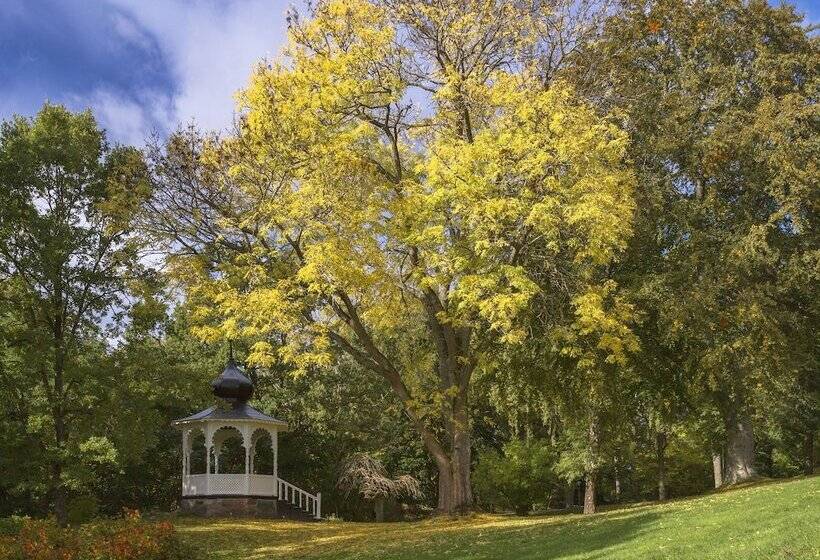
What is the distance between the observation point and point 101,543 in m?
13.1

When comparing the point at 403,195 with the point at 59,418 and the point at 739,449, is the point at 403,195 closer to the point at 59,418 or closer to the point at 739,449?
the point at 59,418

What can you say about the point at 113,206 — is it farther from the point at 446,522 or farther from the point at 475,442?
the point at 475,442

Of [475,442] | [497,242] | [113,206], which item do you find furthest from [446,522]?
[475,442]

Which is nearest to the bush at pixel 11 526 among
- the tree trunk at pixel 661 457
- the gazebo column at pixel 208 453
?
the gazebo column at pixel 208 453

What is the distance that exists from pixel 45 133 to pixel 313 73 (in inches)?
351

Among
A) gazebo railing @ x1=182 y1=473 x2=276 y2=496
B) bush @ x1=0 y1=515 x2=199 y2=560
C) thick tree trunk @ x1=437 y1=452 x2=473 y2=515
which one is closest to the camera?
bush @ x1=0 y1=515 x2=199 y2=560

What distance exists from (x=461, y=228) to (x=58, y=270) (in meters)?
11.5

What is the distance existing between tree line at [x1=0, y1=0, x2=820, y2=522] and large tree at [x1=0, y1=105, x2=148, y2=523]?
82 millimetres

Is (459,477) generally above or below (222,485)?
above

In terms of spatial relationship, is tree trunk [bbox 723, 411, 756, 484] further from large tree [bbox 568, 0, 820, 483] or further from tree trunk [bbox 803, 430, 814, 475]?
tree trunk [bbox 803, 430, 814, 475]

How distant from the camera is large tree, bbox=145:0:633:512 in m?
17.2

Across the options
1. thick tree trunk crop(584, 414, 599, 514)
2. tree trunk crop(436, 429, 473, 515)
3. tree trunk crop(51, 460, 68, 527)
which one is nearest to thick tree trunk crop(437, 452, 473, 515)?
tree trunk crop(436, 429, 473, 515)

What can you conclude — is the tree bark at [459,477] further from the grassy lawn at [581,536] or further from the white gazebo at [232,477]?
the white gazebo at [232,477]

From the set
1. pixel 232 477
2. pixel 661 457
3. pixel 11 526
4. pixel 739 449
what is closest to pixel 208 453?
pixel 232 477
